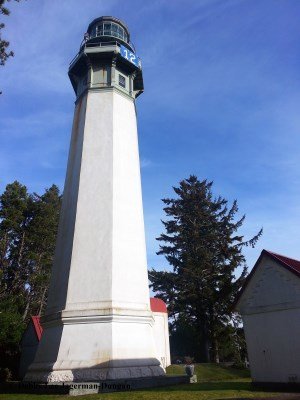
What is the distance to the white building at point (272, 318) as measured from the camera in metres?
14.3

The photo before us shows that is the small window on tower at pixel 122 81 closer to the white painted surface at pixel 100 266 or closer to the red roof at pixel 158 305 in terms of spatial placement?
the white painted surface at pixel 100 266

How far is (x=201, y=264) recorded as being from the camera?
38.1 meters

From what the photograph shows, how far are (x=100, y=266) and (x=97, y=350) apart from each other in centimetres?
373

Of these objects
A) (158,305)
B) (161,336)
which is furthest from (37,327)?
(158,305)

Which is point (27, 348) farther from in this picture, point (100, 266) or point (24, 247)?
point (100, 266)

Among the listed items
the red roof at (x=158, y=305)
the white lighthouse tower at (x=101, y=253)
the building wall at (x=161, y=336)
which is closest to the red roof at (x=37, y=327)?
the building wall at (x=161, y=336)

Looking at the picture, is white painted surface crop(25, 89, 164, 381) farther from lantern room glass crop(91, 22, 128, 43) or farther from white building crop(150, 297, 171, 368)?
white building crop(150, 297, 171, 368)

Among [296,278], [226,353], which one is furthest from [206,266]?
[296,278]

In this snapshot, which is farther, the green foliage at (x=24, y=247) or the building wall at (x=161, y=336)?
the green foliage at (x=24, y=247)

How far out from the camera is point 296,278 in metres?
14.5

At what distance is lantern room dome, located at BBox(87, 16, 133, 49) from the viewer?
26.1 meters

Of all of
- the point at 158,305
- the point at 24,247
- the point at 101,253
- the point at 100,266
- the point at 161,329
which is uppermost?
the point at 24,247

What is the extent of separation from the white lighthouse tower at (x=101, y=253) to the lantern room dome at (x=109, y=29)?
355 cm

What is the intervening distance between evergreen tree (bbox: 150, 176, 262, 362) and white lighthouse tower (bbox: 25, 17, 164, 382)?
20393 mm
